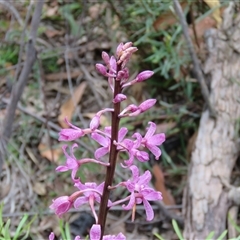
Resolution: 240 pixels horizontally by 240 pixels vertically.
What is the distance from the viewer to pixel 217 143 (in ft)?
9.38

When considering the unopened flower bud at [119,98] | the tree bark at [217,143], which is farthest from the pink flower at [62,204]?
the tree bark at [217,143]

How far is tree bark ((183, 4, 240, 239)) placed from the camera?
259 centimetres

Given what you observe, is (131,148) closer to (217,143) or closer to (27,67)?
(27,67)

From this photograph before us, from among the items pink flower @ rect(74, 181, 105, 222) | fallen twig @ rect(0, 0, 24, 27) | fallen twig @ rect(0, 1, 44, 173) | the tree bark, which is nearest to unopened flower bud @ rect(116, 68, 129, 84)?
pink flower @ rect(74, 181, 105, 222)

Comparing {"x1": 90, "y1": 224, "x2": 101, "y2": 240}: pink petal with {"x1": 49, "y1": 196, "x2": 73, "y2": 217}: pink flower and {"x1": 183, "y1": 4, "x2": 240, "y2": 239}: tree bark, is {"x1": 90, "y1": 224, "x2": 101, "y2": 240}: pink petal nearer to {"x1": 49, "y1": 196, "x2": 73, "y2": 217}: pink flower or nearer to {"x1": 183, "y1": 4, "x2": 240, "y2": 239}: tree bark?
{"x1": 49, "y1": 196, "x2": 73, "y2": 217}: pink flower

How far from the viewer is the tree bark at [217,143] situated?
259 cm

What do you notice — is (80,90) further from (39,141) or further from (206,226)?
(206,226)

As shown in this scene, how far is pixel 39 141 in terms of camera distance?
336cm

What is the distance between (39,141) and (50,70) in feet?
1.78

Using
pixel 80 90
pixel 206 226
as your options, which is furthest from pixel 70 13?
pixel 206 226

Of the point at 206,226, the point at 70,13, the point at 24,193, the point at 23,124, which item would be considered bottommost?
the point at 206,226

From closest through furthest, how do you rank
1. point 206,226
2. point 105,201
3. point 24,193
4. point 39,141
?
point 105,201
point 206,226
point 24,193
point 39,141

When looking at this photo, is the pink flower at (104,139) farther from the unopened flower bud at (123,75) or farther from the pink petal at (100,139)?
the unopened flower bud at (123,75)

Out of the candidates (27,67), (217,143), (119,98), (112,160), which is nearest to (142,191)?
(112,160)
